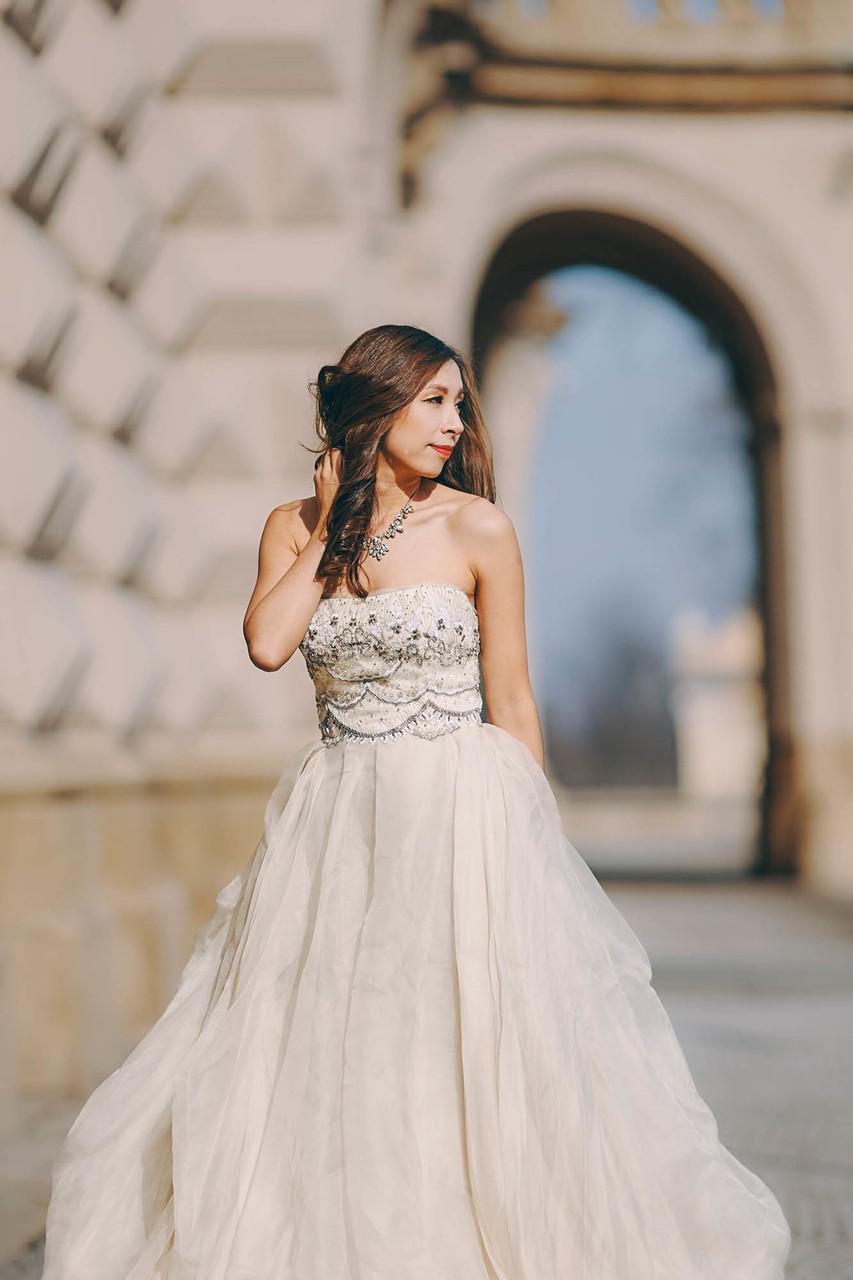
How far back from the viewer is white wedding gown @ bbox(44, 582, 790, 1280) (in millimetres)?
2832

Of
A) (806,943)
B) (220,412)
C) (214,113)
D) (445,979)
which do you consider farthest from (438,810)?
(806,943)

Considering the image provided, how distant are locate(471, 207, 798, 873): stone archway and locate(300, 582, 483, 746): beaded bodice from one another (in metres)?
12.5

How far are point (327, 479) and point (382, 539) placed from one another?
6.8 inches

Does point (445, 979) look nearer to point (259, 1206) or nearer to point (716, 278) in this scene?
point (259, 1206)

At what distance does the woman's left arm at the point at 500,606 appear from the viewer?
3182 mm

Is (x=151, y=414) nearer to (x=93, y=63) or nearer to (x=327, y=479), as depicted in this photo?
(x=93, y=63)

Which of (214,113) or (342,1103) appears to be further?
(214,113)

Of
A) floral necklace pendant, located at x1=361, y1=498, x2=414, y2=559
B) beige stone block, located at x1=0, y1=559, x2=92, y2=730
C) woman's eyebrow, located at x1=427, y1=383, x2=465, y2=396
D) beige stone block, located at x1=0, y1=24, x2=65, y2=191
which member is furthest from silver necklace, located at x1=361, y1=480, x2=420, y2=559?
beige stone block, located at x1=0, y1=24, x2=65, y2=191

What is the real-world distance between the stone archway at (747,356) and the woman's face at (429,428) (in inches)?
488

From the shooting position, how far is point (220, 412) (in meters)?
7.49

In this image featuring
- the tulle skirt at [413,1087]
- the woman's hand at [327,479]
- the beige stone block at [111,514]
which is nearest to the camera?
the tulle skirt at [413,1087]

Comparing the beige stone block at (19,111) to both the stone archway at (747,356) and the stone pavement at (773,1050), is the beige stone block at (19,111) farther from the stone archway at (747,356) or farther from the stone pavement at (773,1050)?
the stone archway at (747,356)

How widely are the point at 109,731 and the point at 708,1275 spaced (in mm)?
3860

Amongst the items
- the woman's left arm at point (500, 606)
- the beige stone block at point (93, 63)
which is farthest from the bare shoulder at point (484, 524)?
the beige stone block at point (93, 63)
